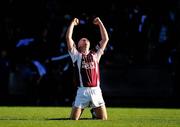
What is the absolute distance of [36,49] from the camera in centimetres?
2741

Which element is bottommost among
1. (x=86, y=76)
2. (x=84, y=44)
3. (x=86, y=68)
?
(x=86, y=76)

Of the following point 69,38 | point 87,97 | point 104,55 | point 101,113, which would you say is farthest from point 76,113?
point 104,55

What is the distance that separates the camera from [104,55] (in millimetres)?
27797

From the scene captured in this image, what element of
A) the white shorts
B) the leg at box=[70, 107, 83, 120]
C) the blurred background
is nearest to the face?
the white shorts

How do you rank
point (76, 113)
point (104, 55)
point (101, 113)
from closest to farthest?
point (76, 113) < point (101, 113) < point (104, 55)

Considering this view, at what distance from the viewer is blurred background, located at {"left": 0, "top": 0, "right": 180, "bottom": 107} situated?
2728 cm

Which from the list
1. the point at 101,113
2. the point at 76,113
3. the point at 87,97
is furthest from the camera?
the point at 101,113

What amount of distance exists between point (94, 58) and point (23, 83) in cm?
1154

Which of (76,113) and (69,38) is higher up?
(69,38)

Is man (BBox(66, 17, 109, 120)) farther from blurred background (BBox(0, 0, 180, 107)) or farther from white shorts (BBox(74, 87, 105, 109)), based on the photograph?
blurred background (BBox(0, 0, 180, 107))

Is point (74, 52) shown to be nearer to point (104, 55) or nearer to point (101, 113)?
point (101, 113)

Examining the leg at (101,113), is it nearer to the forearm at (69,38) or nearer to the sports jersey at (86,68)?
the sports jersey at (86,68)

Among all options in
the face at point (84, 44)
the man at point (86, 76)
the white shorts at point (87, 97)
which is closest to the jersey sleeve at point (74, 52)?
the man at point (86, 76)

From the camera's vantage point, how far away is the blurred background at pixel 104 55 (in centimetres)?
2728
